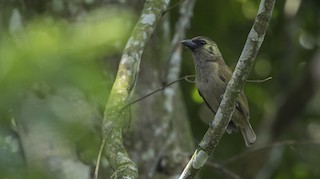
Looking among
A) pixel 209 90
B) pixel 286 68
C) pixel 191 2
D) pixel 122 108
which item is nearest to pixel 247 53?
pixel 122 108

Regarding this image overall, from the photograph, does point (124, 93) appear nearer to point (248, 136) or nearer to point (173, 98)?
point (248, 136)

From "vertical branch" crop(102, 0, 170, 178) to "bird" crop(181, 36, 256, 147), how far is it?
70 centimetres

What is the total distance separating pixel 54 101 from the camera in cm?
176

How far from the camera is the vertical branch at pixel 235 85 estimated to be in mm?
3234

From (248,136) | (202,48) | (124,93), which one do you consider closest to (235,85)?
(124,93)

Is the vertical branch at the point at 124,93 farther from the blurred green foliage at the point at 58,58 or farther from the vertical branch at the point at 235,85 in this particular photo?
the blurred green foliage at the point at 58,58

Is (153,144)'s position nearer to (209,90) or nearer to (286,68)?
(209,90)

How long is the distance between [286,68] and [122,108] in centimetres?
371

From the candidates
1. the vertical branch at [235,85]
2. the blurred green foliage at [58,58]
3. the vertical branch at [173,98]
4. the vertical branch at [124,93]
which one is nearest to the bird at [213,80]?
the vertical branch at [173,98]

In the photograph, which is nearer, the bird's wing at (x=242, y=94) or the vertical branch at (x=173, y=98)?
the bird's wing at (x=242, y=94)

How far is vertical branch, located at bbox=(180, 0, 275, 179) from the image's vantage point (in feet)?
10.6

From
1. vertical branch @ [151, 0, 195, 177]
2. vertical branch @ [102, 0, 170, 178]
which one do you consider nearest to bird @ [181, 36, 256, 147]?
vertical branch @ [151, 0, 195, 177]

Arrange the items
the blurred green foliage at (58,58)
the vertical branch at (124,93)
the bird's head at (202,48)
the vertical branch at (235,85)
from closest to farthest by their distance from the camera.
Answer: the blurred green foliage at (58,58), the vertical branch at (235,85), the vertical branch at (124,93), the bird's head at (202,48)

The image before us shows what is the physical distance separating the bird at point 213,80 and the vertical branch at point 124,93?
704mm
